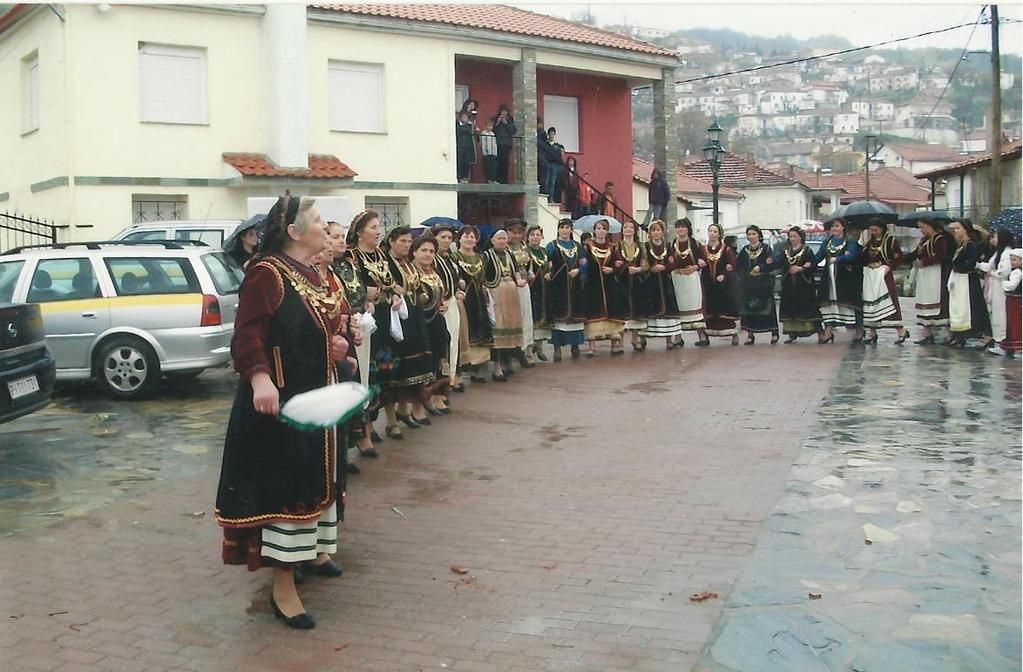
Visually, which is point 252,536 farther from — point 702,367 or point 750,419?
point 702,367

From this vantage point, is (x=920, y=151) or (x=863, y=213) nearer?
(x=863, y=213)

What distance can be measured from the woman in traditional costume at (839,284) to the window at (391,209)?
9496mm

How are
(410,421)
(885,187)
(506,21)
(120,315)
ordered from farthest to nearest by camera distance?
(885,187) < (506,21) < (120,315) < (410,421)

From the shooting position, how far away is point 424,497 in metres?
7.87

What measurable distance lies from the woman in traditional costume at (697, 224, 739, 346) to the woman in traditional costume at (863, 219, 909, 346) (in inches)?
77.4

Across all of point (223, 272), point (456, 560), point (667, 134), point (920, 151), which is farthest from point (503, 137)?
point (920, 151)

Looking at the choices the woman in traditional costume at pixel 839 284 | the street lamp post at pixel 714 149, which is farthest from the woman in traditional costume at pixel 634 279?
the street lamp post at pixel 714 149

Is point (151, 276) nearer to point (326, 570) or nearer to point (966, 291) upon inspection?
point (326, 570)

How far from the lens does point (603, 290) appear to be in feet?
53.3

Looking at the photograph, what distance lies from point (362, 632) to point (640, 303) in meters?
12.1

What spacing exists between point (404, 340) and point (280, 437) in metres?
4.33

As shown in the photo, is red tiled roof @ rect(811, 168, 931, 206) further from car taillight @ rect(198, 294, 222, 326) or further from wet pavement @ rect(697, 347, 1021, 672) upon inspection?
wet pavement @ rect(697, 347, 1021, 672)

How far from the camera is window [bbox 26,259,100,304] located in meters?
12.1

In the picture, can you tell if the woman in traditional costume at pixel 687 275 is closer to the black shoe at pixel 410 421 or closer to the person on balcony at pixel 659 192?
the black shoe at pixel 410 421
